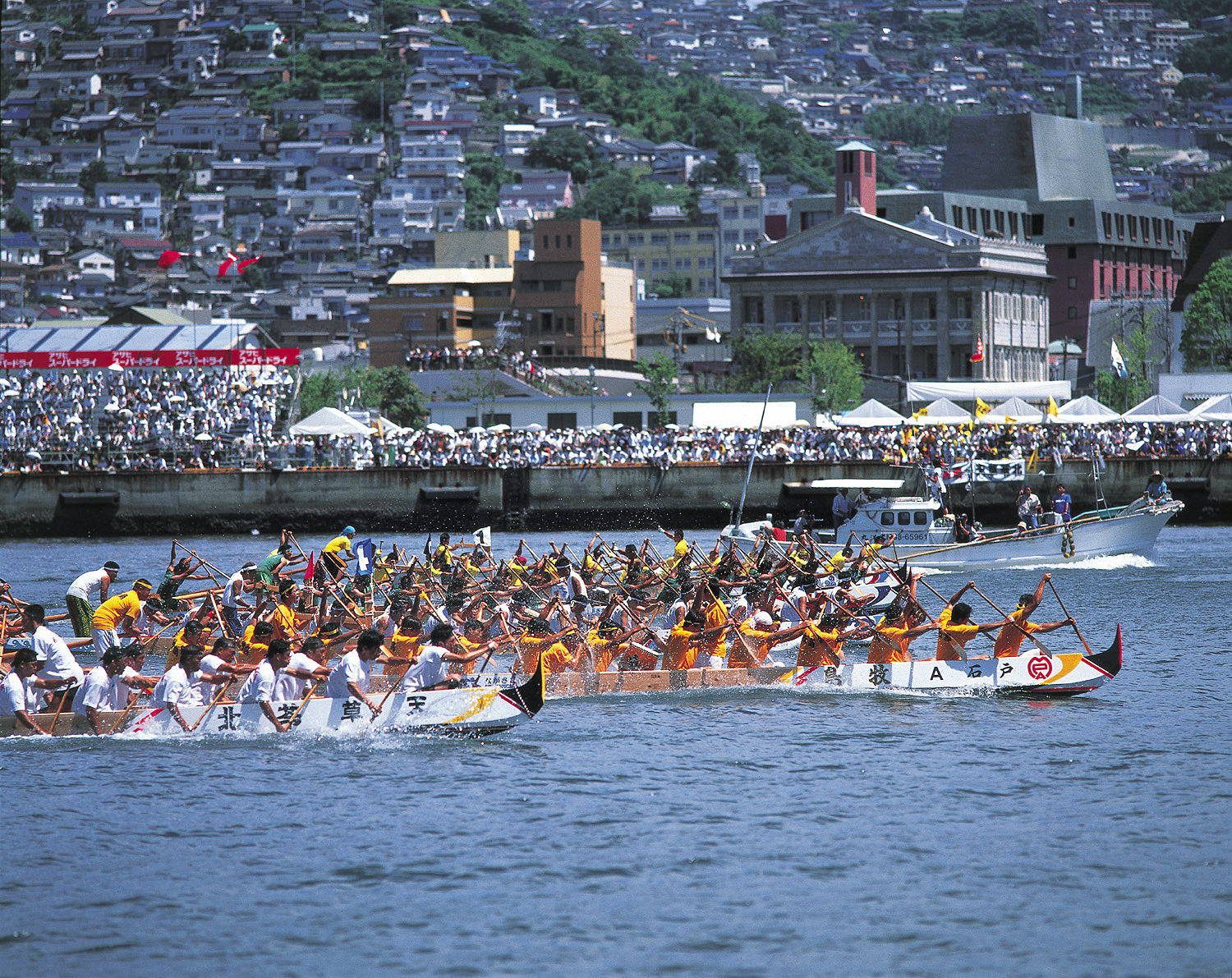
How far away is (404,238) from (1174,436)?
14555 centimetres

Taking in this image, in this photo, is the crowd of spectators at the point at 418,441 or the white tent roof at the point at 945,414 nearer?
the crowd of spectators at the point at 418,441

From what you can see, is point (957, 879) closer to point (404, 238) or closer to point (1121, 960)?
point (1121, 960)

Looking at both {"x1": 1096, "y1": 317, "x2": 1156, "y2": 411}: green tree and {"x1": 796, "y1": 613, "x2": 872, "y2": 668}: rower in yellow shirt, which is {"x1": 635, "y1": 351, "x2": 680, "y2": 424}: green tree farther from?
{"x1": 796, "y1": 613, "x2": 872, "y2": 668}: rower in yellow shirt

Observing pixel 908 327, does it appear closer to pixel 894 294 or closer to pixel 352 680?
pixel 894 294

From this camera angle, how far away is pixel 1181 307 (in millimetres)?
106625

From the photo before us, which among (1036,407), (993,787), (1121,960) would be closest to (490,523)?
(1036,407)

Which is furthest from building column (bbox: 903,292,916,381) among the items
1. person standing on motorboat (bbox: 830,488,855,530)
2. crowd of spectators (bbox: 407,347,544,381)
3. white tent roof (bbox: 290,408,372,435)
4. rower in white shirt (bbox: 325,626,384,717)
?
rower in white shirt (bbox: 325,626,384,717)

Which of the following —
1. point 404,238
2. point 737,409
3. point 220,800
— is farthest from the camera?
point 404,238

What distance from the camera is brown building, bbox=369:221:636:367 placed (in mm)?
135750

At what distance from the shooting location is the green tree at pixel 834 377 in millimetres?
95250

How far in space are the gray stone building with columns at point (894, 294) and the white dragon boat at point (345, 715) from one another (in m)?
96.3

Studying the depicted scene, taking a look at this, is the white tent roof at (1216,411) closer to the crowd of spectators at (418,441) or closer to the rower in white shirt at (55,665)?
the crowd of spectators at (418,441)

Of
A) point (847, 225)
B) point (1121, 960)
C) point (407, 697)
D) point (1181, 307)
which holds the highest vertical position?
point (847, 225)


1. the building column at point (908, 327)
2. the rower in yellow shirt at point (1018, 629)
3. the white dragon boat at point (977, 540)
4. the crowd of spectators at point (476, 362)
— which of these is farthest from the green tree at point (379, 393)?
the rower in yellow shirt at point (1018, 629)
